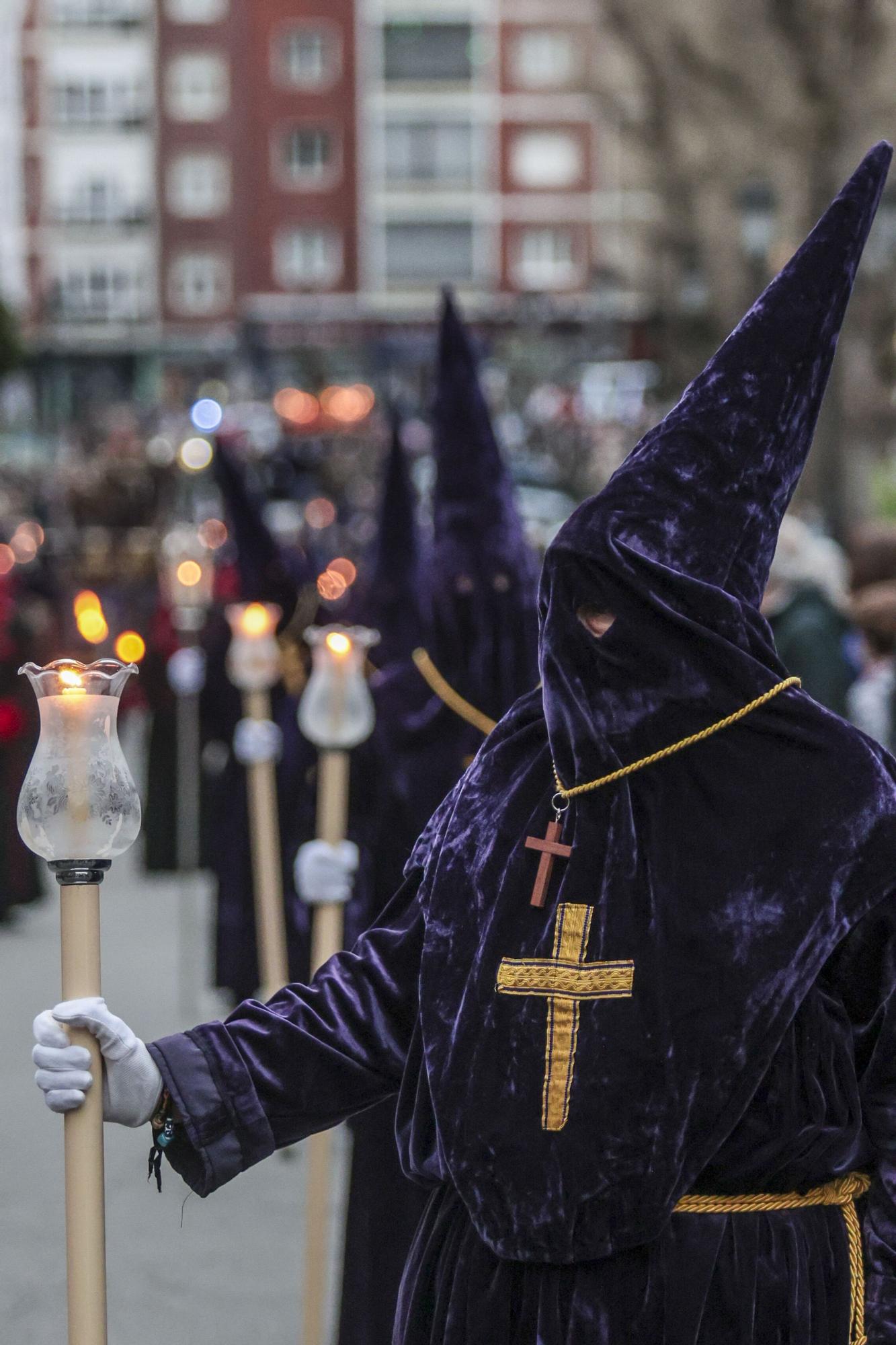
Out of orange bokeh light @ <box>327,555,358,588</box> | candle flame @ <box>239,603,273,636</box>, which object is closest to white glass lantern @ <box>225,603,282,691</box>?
candle flame @ <box>239,603,273,636</box>

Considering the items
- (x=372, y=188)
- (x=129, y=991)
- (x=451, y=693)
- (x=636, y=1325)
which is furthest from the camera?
(x=372, y=188)

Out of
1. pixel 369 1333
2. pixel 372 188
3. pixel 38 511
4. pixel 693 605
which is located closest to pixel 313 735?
pixel 369 1333

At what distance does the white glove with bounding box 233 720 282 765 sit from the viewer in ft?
17.1

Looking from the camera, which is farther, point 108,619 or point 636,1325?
point 108,619

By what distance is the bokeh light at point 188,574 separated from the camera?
24.8 feet

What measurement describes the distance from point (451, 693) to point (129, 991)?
3616 mm

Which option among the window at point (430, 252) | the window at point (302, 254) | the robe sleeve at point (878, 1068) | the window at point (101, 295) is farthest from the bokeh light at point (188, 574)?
Result: the window at point (101, 295)

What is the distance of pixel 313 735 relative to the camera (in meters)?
3.97

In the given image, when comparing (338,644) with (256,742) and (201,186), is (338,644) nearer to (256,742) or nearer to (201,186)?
(256,742)

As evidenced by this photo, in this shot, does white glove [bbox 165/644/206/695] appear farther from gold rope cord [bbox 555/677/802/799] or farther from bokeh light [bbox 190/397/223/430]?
gold rope cord [bbox 555/677/802/799]

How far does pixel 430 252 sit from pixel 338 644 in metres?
50.1

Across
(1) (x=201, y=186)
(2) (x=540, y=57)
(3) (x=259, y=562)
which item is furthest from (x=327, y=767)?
(1) (x=201, y=186)

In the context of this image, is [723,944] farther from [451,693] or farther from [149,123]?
[149,123]

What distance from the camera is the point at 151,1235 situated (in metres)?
5.10
